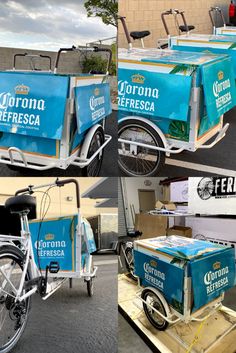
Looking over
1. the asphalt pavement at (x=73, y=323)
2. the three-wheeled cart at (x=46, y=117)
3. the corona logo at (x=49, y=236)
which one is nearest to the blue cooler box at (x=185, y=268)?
the asphalt pavement at (x=73, y=323)

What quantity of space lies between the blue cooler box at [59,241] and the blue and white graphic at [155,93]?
3.42 feet

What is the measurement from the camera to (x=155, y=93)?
7.49 feet

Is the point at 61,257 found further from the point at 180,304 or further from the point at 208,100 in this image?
the point at 208,100

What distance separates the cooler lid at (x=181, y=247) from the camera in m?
2.02

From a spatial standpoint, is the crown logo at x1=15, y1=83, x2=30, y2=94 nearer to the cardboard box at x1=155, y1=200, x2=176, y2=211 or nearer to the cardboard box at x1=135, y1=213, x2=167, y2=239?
the cardboard box at x1=135, y1=213, x2=167, y2=239

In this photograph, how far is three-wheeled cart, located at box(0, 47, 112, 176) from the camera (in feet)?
A: 6.73

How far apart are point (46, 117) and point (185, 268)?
1.34 metres

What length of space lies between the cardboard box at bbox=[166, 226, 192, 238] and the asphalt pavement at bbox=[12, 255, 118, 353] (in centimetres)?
94

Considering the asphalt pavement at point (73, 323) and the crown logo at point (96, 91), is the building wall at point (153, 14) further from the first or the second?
the asphalt pavement at point (73, 323)

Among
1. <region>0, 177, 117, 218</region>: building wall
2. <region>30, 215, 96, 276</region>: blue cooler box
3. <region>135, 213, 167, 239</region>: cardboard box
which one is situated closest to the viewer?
<region>30, 215, 96, 276</region>: blue cooler box

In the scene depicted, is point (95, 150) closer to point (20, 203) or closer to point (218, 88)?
point (20, 203)

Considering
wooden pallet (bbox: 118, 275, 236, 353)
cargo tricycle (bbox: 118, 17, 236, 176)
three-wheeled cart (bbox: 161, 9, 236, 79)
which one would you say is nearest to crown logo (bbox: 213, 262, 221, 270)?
wooden pallet (bbox: 118, 275, 236, 353)

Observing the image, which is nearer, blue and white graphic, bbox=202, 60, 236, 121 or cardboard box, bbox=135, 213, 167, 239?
blue and white graphic, bbox=202, 60, 236, 121

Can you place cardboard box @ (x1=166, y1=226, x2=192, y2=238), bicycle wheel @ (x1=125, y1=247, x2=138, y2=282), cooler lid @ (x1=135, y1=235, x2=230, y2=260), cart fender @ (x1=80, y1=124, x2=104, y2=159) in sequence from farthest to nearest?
1. cardboard box @ (x1=166, y1=226, x2=192, y2=238)
2. bicycle wheel @ (x1=125, y1=247, x2=138, y2=282)
3. cart fender @ (x1=80, y1=124, x2=104, y2=159)
4. cooler lid @ (x1=135, y1=235, x2=230, y2=260)
